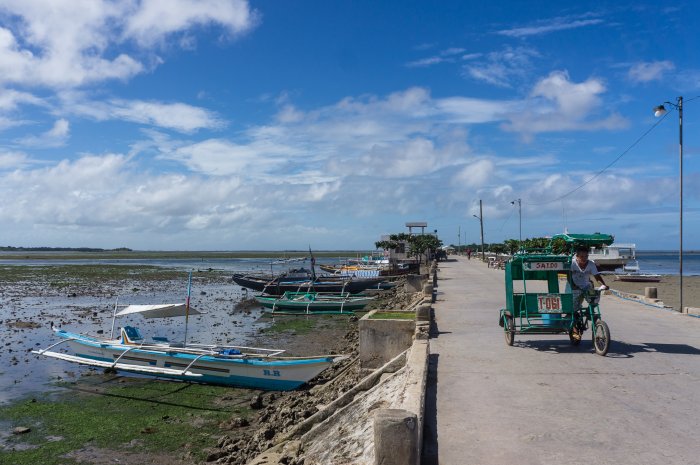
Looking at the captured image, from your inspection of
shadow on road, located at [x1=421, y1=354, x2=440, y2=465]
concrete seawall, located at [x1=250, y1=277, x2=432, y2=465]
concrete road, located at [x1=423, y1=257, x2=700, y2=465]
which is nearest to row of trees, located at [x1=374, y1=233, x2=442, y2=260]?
concrete seawall, located at [x1=250, y1=277, x2=432, y2=465]

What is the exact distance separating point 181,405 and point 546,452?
404 inches

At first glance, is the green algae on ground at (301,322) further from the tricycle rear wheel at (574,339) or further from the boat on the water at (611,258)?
the boat on the water at (611,258)

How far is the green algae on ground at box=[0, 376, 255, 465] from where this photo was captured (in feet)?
35.1

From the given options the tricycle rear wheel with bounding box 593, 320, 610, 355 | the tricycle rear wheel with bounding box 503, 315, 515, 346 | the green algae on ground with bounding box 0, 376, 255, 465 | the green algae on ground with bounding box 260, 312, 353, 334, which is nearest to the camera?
the tricycle rear wheel with bounding box 593, 320, 610, 355

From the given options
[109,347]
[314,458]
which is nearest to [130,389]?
[109,347]

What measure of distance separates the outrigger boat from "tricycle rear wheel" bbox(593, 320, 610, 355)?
6.47 metres

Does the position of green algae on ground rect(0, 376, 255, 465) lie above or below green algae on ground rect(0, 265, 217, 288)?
below

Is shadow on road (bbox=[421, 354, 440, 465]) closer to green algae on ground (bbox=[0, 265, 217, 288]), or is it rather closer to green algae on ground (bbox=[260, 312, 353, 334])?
green algae on ground (bbox=[260, 312, 353, 334])

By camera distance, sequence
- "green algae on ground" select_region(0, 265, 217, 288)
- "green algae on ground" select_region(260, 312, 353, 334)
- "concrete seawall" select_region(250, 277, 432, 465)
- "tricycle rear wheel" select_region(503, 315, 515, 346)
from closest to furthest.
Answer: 1. "concrete seawall" select_region(250, 277, 432, 465)
2. "tricycle rear wheel" select_region(503, 315, 515, 346)
3. "green algae on ground" select_region(260, 312, 353, 334)
4. "green algae on ground" select_region(0, 265, 217, 288)

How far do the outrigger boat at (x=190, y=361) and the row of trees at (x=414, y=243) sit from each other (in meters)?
46.4

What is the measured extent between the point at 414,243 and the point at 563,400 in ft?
196

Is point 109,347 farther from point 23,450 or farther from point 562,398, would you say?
point 562,398

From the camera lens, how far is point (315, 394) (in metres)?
13.1

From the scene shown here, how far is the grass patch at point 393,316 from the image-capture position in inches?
490
